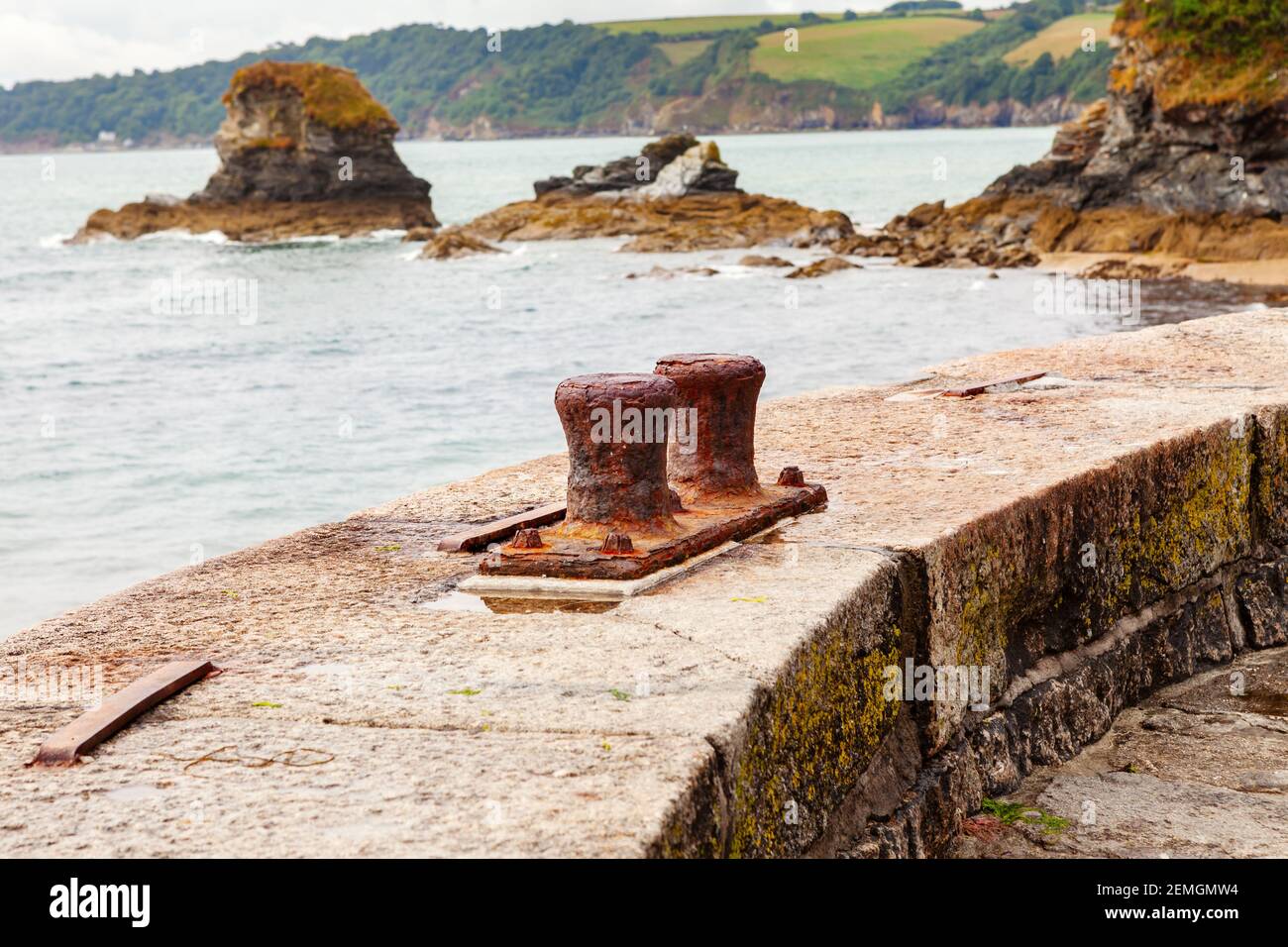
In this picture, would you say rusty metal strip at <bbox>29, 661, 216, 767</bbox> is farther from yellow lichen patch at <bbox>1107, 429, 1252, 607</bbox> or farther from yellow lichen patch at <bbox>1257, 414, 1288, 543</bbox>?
yellow lichen patch at <bbox>1257, 414, 1288, 543</bbox>

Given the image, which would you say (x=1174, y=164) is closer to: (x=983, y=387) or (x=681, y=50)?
(x=983, y=387)

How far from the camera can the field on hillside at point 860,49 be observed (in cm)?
17012

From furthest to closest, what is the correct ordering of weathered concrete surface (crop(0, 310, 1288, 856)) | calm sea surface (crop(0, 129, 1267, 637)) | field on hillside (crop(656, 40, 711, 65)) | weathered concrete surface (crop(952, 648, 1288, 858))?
field on hillside (crop(656, 40, 711, 65)) < calm sea surface (crop(0, 129, 1267, 637)) < weathered concrete surface (crop(952, 648, 1288, 858)) < weathered concrete surface (crop(0, 310, 1288, 856))

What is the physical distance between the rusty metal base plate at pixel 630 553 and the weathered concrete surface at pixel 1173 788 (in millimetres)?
932

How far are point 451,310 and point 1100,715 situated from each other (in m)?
28.7

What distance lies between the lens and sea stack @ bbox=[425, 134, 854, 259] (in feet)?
149

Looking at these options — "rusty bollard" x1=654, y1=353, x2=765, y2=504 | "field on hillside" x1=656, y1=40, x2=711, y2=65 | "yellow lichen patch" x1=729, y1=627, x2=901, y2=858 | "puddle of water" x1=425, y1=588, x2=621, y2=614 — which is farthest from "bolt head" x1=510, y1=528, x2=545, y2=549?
"field on hillside" x1=656, y1=40, x2=711, y2=65

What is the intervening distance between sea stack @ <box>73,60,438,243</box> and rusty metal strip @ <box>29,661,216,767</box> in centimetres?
5455

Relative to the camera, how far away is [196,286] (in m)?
40.5

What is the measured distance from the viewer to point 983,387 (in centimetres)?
578

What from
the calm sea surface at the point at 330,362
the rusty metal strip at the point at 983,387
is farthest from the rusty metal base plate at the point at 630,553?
the calm sea surface at the point at 330,362

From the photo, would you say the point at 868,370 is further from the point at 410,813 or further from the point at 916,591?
the point at 410,813
